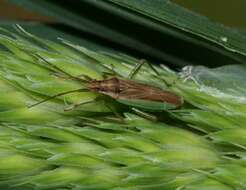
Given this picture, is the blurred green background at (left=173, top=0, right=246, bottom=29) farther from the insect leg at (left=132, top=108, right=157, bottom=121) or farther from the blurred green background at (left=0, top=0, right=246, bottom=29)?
the insect leg at (left=132, top=108, right=157, bottom=121)

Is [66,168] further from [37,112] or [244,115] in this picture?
[244,115]

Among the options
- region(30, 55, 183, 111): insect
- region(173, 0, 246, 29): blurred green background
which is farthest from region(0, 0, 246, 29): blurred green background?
region(30, 55, 183, 111): insect

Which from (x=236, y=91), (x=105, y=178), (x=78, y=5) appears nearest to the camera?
(x=105, y=178)

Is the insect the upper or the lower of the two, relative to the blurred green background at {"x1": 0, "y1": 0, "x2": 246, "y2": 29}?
lower

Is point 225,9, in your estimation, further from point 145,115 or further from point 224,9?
point 145,115

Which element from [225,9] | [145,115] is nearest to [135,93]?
[145,115]

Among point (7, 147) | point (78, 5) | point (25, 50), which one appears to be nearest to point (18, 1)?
point (78, 5)

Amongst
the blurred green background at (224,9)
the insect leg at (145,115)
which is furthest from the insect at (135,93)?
the blurred green background at (224,9)

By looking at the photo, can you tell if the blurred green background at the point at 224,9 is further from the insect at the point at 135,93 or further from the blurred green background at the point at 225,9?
the insect at the point at 135,93
